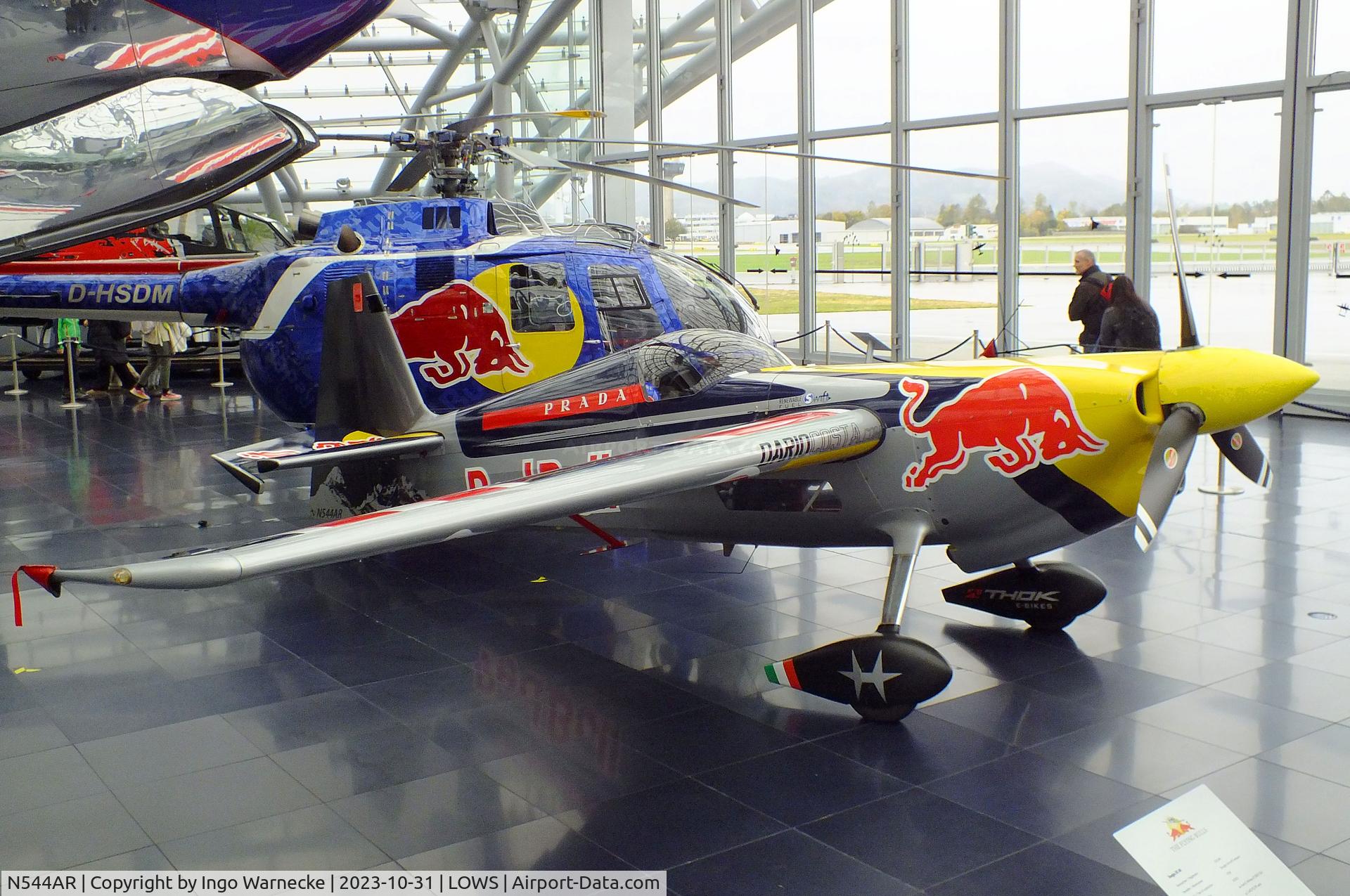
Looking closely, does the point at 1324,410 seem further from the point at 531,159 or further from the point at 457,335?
the point at 457,335

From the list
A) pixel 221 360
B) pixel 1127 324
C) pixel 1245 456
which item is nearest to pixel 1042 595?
pixel 1245 456

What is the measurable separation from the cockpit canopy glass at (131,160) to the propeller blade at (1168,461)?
4.15 m

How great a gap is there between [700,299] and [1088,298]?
179 inches

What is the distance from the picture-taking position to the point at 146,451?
12.8 meters

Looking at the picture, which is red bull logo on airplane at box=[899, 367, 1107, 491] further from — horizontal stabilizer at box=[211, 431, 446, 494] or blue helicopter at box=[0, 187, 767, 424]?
blue helicopter at box=[0, 187, 767, 424]

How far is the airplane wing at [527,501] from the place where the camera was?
3340mm

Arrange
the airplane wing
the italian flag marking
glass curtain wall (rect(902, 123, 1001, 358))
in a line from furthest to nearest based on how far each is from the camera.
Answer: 1. glass curtain wall (rect(902, 123, 1001, 358))
2. the italian flag marking
3. the airplane wing

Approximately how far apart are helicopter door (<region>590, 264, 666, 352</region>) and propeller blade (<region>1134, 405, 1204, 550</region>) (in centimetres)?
481

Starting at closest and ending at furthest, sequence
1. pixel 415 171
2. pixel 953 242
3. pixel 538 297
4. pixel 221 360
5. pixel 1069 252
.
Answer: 1. pixel 538 297
2. pixel 415 171
3. pixel 1069 252
4. pixel 953 242
5. pixel 221 360

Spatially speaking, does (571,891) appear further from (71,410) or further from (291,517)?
(71,410)

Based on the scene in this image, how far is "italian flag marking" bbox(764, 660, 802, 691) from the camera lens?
5457mm

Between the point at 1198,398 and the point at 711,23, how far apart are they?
55.3 feet

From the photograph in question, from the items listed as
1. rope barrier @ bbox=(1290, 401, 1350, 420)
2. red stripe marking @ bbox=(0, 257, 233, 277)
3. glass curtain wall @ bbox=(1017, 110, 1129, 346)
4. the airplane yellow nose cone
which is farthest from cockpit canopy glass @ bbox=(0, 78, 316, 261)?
glass curtain wall @ bbox=(1017, 110, 1129, 346)

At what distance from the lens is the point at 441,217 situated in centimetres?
986
